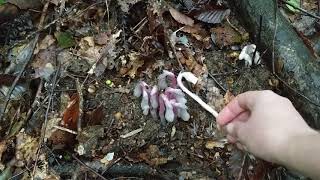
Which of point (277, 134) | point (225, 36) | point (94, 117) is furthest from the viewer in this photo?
point (225, 36)

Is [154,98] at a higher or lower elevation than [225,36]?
lower

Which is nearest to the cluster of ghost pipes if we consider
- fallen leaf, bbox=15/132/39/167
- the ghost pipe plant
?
the ghost pipe plant

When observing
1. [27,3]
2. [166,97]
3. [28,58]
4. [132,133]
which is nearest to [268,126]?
[166,97]

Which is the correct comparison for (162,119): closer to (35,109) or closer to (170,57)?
(170,57)

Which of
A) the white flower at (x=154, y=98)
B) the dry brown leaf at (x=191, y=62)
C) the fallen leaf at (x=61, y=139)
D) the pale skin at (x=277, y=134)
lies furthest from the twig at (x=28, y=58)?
the pale skin at (x=277, y=134)

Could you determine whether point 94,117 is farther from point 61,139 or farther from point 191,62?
point 191,62

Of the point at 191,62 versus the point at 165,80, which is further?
the point at 191,62
